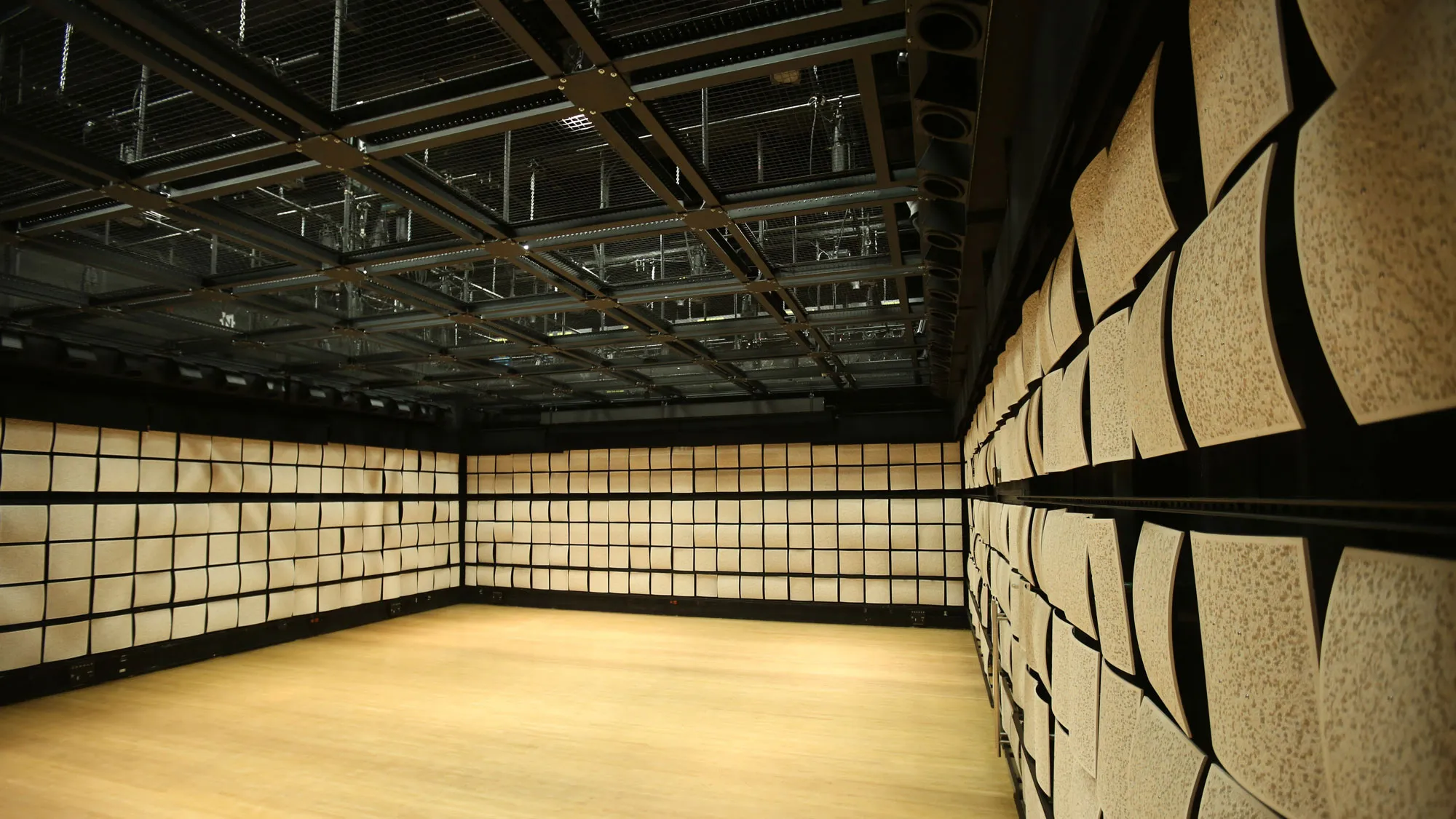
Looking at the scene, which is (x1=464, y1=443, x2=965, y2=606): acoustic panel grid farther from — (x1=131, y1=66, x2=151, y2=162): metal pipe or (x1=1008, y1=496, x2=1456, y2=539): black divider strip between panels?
(x1=1008, y1=496, x2=1456, y2=539): black divider strip between panels

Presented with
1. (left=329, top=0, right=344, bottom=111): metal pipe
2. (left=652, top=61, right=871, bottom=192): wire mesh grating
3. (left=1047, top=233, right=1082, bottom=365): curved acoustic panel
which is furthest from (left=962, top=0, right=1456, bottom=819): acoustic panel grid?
(left=329, top=0, right=344, bottom=111): metal pipe

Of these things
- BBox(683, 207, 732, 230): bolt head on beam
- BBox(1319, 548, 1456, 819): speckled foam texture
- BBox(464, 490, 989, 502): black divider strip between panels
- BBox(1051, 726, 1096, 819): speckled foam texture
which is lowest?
BBox(1051, 726, 1096, 819): speckled foam texture

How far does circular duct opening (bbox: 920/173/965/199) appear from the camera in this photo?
2.93m

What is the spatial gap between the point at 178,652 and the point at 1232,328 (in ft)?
34.5

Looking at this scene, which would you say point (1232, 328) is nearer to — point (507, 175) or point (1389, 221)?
point (1389, 221)

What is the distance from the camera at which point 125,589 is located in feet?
25.9

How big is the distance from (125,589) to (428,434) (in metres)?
4.95

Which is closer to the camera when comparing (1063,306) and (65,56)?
(1063,306)

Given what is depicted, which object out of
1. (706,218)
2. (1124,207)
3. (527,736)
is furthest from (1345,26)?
(527,736)

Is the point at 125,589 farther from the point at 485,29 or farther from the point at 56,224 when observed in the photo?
the point at 485,29

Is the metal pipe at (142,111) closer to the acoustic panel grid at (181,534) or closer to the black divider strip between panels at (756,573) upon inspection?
the acoustic panel grid at (181,534)

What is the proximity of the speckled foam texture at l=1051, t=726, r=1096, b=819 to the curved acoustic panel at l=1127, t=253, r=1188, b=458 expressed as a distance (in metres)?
1.02

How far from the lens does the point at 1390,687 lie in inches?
23.9

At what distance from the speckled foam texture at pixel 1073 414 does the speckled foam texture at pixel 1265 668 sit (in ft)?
3.11
